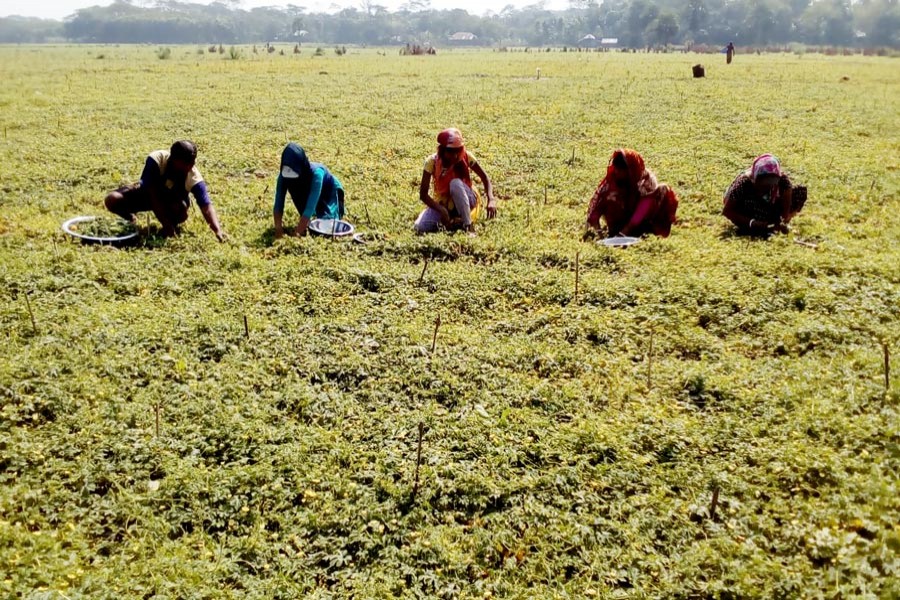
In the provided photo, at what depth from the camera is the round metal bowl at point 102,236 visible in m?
7.34

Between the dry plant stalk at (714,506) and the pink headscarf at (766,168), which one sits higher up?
the pink headscarf at (766,168)

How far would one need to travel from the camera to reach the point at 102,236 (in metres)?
7.66

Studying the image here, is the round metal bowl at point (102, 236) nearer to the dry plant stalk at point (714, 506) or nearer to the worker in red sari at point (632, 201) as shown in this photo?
the worker in red sari at point (632, 201)

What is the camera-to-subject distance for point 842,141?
42.9 feet

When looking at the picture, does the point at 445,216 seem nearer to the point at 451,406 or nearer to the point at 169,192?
the point at 169,192

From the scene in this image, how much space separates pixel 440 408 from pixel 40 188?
8.09 metres

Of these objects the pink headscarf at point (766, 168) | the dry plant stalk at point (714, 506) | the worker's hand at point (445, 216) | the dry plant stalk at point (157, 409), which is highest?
the pink headscarf at point (766, 168)

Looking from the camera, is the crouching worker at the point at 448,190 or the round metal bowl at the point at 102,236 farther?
the crouching worker at the point at 448,190

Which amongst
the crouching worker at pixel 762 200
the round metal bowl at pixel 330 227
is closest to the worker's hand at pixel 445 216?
the round metal bowl at pixel 330 227

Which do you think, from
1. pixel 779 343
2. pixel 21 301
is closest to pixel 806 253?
pixel 779 343

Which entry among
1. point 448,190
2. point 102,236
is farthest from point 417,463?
point 102,236

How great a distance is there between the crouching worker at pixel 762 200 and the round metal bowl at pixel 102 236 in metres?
6.93

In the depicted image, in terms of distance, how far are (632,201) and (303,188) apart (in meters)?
3.89

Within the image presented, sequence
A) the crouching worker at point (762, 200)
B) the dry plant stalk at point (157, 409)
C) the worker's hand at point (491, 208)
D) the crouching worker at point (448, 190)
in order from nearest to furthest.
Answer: the dry plant stalk at point (157, 409) → the crouching worker at point (762, 200) → the crouching worker at point (448, 190) → the worker's hand at point (491, 208)
